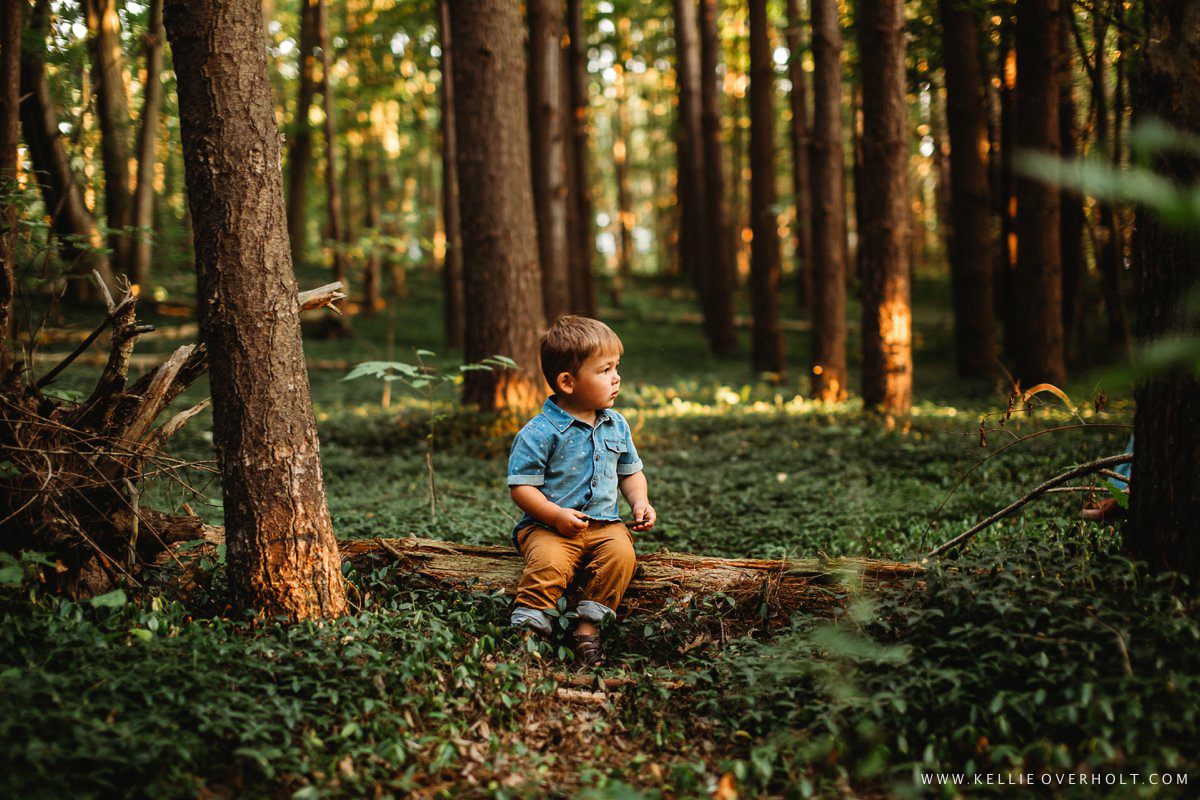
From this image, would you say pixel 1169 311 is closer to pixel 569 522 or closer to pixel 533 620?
pixel 569 522

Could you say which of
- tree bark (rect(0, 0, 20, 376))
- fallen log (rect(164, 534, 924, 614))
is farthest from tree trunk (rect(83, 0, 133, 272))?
fallen log (rect(164, 534, 924, 614))

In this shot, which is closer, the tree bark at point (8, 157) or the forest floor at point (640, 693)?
the forest floor at point (640, 693)

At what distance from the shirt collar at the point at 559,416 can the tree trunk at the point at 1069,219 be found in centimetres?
1083

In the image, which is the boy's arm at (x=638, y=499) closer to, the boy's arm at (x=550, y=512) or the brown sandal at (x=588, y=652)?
the boy's arm at (x=550, y=512)

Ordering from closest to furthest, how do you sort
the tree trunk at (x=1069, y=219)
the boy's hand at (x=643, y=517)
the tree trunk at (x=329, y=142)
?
the boy's hand at (x=643, y=517)
the tree trunk at (x=1069, y=219)
the tree trunk at (x=329, y=142)

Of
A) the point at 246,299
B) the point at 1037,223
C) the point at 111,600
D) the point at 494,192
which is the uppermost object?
the point at 494,192

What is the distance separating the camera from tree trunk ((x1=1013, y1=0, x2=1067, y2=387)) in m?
10.7

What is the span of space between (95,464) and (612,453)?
2.43 meters

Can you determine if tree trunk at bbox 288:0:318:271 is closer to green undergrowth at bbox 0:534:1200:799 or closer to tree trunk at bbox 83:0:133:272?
tree trunk at bbox 83:0:133:272

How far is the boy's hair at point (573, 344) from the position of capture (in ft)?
12.6

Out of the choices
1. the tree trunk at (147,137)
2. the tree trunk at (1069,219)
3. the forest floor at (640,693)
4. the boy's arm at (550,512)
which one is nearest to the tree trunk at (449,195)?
the tree trunk at (147,137)

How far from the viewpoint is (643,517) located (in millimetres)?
3816

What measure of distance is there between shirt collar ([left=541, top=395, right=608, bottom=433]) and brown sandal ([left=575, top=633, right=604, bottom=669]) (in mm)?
999

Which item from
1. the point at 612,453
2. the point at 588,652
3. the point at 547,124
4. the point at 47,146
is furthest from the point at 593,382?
the point at 547,124
